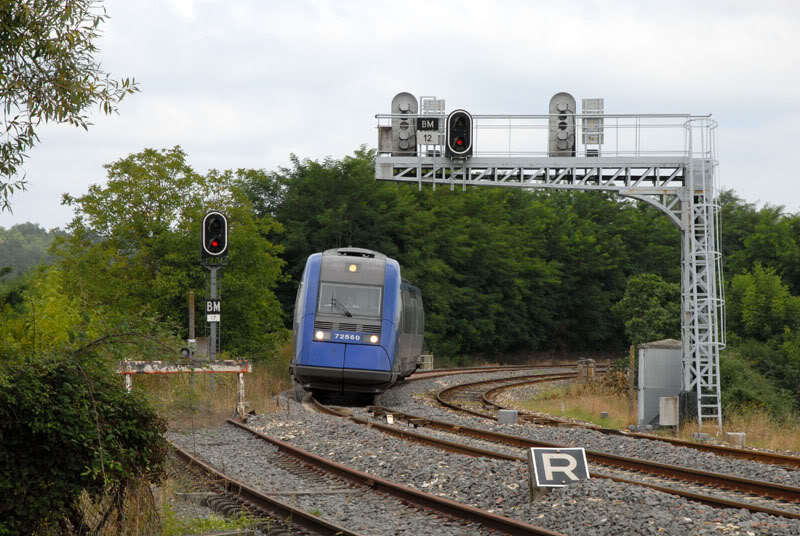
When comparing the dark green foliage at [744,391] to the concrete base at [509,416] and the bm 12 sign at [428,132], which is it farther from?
the bm 12 sign at [428,132]

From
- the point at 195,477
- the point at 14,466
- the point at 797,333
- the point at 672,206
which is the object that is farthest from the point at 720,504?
the point at 797,333

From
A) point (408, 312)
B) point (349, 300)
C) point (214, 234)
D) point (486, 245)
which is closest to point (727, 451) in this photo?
point (349, 300)

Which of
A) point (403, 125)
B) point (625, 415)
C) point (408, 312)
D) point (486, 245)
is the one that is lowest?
point (625, 415)

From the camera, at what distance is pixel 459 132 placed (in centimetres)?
2172

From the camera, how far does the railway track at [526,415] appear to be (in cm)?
1342

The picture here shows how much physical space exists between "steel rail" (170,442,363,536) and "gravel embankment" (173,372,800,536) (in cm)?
43

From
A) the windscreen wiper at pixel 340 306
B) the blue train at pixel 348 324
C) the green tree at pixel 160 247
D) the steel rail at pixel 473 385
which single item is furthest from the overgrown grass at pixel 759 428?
the green tree at pixel 160 247

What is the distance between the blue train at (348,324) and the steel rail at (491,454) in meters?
0.97

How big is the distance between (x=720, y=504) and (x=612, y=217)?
212 ft

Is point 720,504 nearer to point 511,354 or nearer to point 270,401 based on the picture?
point 270,401

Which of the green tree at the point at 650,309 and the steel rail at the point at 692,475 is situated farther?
the green tree at the point at 650,309

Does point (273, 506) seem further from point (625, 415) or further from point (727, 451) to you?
point (625, 415)

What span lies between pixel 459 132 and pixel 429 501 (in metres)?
13.3

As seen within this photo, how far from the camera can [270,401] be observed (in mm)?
21562
